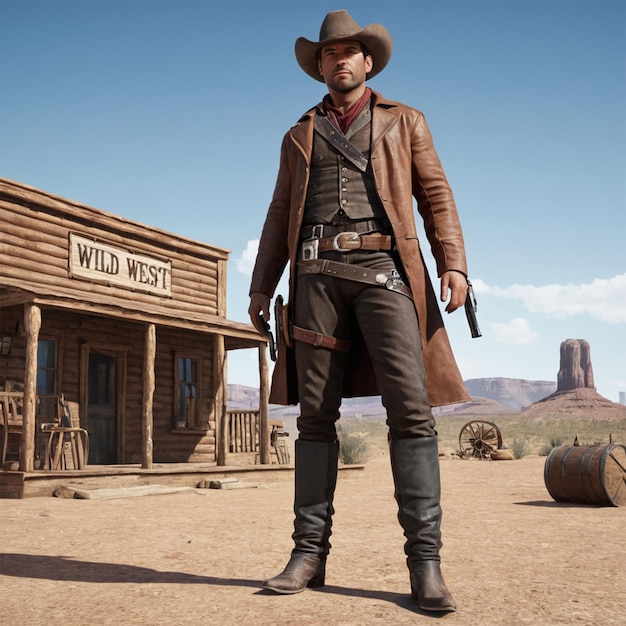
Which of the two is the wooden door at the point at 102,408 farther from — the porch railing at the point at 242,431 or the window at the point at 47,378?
the porch railing at the point at 242,431

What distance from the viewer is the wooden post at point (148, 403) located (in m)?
11.3

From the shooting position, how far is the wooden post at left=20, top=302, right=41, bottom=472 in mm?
9797

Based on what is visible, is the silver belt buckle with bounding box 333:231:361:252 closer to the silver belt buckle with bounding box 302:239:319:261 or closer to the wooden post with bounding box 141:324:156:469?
the silver belt buckle with bounding box 302:239:319:261

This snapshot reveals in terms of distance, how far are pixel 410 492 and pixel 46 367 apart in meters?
10.6

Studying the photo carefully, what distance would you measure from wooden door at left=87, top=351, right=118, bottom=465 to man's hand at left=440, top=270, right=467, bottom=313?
36.0 ft

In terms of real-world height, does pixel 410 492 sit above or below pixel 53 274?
below

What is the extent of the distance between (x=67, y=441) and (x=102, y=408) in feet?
4.52

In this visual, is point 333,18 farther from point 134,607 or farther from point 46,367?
point 46,367

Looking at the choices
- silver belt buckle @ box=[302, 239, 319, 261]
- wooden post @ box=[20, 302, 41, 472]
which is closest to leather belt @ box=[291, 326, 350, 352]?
silver belt buckle @ box=[302, 239, 319, 261]

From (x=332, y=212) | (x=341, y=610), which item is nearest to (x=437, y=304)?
(x=332, y=212)

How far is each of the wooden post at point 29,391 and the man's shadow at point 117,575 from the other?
575 centimetres

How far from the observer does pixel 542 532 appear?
5512 mm

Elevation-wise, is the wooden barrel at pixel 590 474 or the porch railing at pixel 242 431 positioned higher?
the porch railing at pixel 242 431

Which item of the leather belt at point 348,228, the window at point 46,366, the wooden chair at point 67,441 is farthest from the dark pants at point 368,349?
the window at point 46,366
